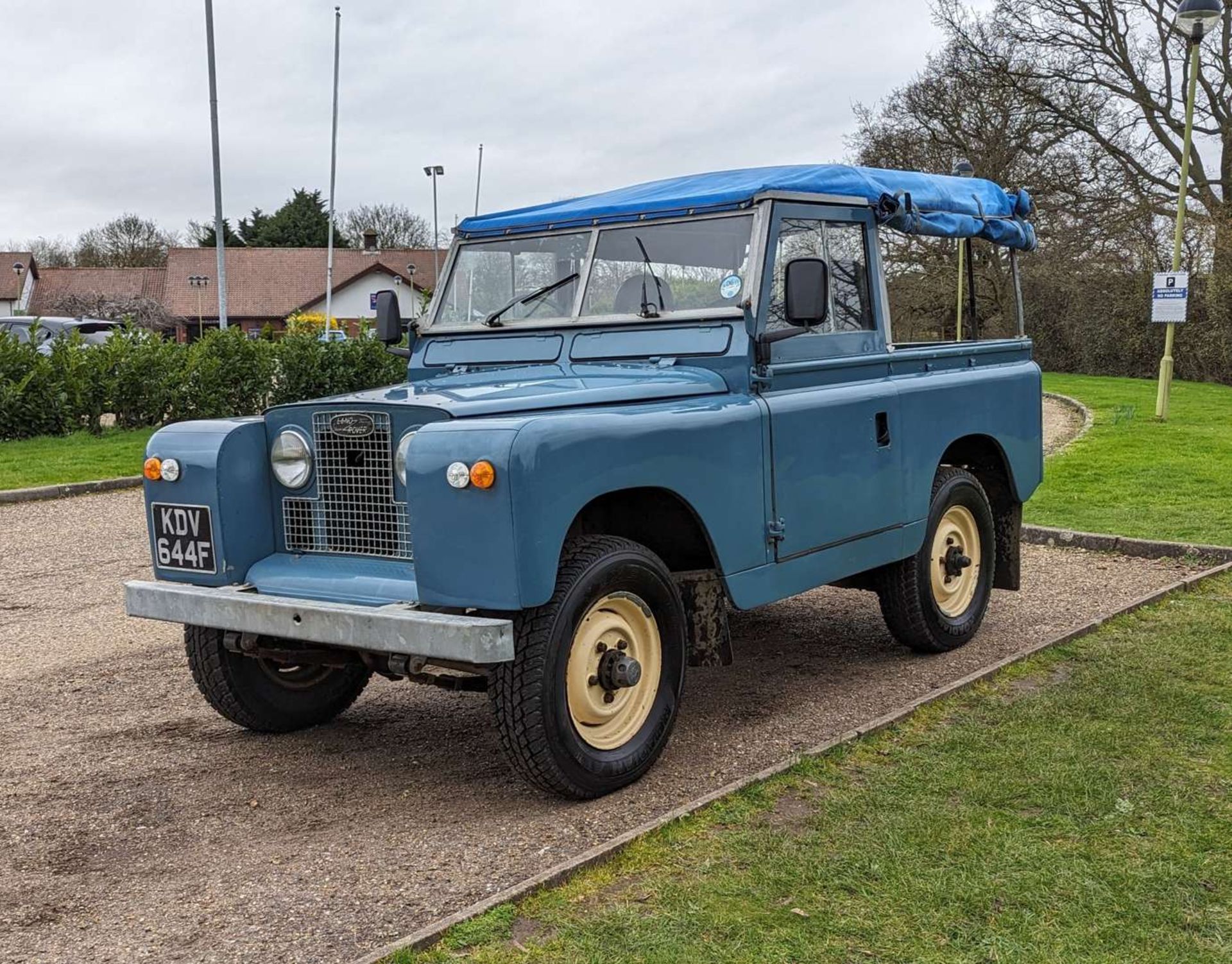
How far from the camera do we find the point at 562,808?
4.52m

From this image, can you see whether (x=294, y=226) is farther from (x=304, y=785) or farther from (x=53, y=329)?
(x=304, y=785)

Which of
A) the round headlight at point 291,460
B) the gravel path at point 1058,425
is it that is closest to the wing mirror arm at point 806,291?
the round headlight at point 291,460

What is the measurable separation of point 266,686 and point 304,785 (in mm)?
662

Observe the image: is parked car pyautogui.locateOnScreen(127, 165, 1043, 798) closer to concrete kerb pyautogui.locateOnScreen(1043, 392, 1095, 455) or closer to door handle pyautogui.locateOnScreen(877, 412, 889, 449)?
door handle pyautogui.locateOnScreen(877, 412, 889, 449)

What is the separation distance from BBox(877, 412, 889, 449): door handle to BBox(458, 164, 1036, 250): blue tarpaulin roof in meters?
0.96

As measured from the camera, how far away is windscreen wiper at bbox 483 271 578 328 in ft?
19.2

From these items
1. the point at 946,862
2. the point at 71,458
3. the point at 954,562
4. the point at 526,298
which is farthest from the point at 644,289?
the point at 71,458

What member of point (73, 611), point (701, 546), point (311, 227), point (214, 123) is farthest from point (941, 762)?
point (311, 227)

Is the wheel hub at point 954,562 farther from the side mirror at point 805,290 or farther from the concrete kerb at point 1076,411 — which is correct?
the concrete kerb at point 1076,411

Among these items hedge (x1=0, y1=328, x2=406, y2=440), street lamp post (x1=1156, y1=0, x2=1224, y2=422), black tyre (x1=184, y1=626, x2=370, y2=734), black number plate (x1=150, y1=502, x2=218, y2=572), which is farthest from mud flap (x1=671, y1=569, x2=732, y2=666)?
street lamp post (x1=1156, y1=0, x2=1224, y2=422)

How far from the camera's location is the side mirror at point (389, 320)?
6.45 m

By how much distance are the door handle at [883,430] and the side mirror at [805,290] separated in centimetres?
93

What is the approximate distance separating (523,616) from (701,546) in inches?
41.1

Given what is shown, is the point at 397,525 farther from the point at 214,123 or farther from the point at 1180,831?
the point at 214,123
